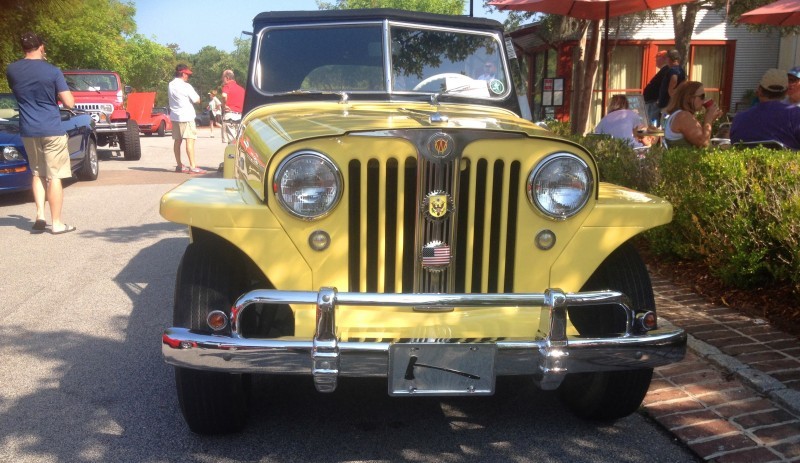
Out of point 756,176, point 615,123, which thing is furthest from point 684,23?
point 756,176

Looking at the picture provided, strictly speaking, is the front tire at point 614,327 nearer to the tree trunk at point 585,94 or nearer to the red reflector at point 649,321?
the red reflector at point 649,321

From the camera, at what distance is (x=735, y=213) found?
4.61 meters

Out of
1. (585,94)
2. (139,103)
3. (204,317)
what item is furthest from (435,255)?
(139,103)

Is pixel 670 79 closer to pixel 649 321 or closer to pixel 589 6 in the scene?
pixel 589 6

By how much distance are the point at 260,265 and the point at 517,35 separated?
20.6 meters

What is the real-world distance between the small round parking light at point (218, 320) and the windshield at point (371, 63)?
73.7 inches

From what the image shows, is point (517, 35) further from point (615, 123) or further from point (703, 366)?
point (703, 366)

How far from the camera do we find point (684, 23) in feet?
51.3

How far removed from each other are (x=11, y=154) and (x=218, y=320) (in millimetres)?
7208

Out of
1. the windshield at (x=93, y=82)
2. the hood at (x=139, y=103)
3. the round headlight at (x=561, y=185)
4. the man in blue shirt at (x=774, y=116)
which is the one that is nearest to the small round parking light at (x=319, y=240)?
the round headlight at (x=561, y=185)

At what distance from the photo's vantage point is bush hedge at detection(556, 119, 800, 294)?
4.28m

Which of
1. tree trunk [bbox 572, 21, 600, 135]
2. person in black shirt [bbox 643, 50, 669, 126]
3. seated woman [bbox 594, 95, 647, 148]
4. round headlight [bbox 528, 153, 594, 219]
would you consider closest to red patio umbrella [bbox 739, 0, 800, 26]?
person in black shirt [bbox 643, 50, 669, 126]

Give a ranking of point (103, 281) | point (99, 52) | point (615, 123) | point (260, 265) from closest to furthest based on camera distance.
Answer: point (260, 265), point (103, 281), point (615, 123), point (99, 52)

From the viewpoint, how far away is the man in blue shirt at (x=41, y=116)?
6.91 m
